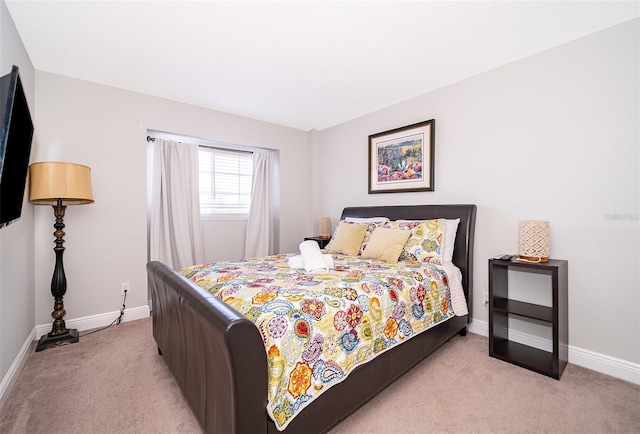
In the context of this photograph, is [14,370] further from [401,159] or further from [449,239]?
[401,159]

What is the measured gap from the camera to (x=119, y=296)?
303cm

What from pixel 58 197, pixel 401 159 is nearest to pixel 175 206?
pixel 58 197

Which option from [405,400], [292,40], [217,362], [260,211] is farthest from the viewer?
[260,211]

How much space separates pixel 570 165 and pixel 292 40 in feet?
7.67

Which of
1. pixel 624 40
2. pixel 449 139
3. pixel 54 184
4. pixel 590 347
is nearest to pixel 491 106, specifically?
pixel 449 139

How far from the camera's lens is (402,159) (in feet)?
11.0

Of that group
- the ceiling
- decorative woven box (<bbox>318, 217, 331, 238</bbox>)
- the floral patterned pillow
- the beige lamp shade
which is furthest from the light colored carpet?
the ceiling

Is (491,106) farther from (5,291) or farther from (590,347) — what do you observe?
(5,291)

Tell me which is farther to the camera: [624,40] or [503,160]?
[503,160]

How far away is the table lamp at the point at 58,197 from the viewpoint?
2.29 meters

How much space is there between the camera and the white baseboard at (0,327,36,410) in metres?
1.75

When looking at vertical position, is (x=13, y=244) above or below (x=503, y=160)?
below

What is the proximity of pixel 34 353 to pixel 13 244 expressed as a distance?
3.21 feet

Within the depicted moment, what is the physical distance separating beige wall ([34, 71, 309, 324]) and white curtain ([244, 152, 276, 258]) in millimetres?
1006
